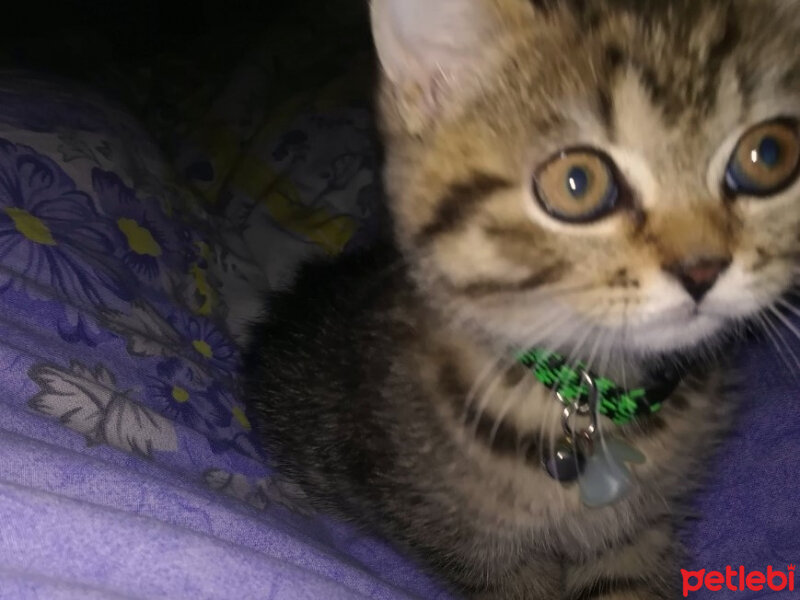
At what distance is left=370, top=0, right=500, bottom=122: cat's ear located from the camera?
71cm

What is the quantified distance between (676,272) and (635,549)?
0.49 meters

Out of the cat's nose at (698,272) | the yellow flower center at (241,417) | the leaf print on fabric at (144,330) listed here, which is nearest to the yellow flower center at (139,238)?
the leaf print on fabric at (144,330)

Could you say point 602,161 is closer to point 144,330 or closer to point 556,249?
point 556,249

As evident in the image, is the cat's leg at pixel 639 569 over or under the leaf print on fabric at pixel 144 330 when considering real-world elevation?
over

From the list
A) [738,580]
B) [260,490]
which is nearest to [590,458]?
[738,580]

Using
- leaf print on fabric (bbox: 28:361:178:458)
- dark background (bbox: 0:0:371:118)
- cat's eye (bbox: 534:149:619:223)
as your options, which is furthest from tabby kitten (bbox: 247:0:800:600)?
dark background (bbox: 0:0:371:118)

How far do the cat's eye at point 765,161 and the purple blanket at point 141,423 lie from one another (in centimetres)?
44

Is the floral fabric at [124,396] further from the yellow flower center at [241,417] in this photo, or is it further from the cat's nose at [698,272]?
the cat's nose at [698,272]

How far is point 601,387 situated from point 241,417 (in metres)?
0.53

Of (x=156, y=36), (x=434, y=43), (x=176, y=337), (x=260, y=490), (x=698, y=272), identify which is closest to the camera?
(x=698, y=272)

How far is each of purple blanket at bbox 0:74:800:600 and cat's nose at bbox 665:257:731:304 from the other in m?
0.35

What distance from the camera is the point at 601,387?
0.82m

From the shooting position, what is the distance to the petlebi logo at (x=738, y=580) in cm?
90

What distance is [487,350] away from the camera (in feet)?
2.77
